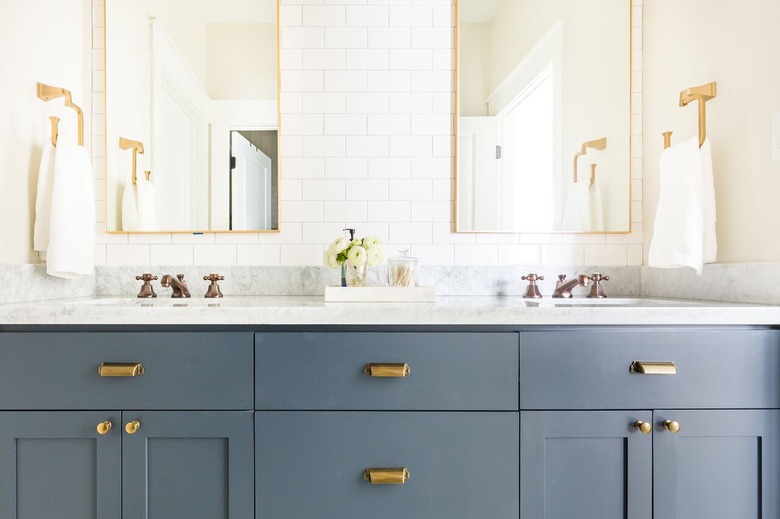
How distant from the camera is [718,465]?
1242mm

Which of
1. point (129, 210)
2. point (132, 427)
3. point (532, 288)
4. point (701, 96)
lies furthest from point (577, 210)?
point (129, 210)

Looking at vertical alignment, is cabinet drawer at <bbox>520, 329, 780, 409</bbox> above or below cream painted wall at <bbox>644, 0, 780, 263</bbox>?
below

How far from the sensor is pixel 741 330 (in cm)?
125

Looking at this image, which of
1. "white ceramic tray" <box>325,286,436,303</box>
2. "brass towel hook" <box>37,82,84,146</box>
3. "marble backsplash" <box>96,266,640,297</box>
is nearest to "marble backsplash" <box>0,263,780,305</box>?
"marble backsplash" <box>96,266,640,297</box>

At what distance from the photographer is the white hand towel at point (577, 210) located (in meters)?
1.89

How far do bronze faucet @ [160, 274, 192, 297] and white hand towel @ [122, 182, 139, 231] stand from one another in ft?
1.02

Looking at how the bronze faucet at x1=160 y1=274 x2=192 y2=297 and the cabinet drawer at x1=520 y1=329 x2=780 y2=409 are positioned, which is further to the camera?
the bronze faucet at x1=160 y1=274 x2=192 y2=297

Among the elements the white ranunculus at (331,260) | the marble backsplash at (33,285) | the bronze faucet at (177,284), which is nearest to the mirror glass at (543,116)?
the white ranunculus at (331,260)

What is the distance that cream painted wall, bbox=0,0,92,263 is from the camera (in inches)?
57.4

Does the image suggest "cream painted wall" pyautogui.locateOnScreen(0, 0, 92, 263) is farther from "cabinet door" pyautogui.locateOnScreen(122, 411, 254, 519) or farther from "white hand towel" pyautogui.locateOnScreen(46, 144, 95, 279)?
"cabinet door" pyautogui.locateOnScreen(122, 411, 254, 519)

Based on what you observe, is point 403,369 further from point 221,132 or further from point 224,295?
point 221,132

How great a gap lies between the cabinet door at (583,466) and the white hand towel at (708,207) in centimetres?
63

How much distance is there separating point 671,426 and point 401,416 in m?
0.72

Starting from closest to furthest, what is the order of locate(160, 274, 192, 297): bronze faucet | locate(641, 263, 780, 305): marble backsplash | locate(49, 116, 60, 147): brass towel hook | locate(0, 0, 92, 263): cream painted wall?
locate(641, 263, 780, 305): marble backsplash, locate(0, 0, 92, 263): cream painted wall, locate(49, 116, 60, 147): brass towel hook, locate(160, 274, 192, 297): bronze faucet
